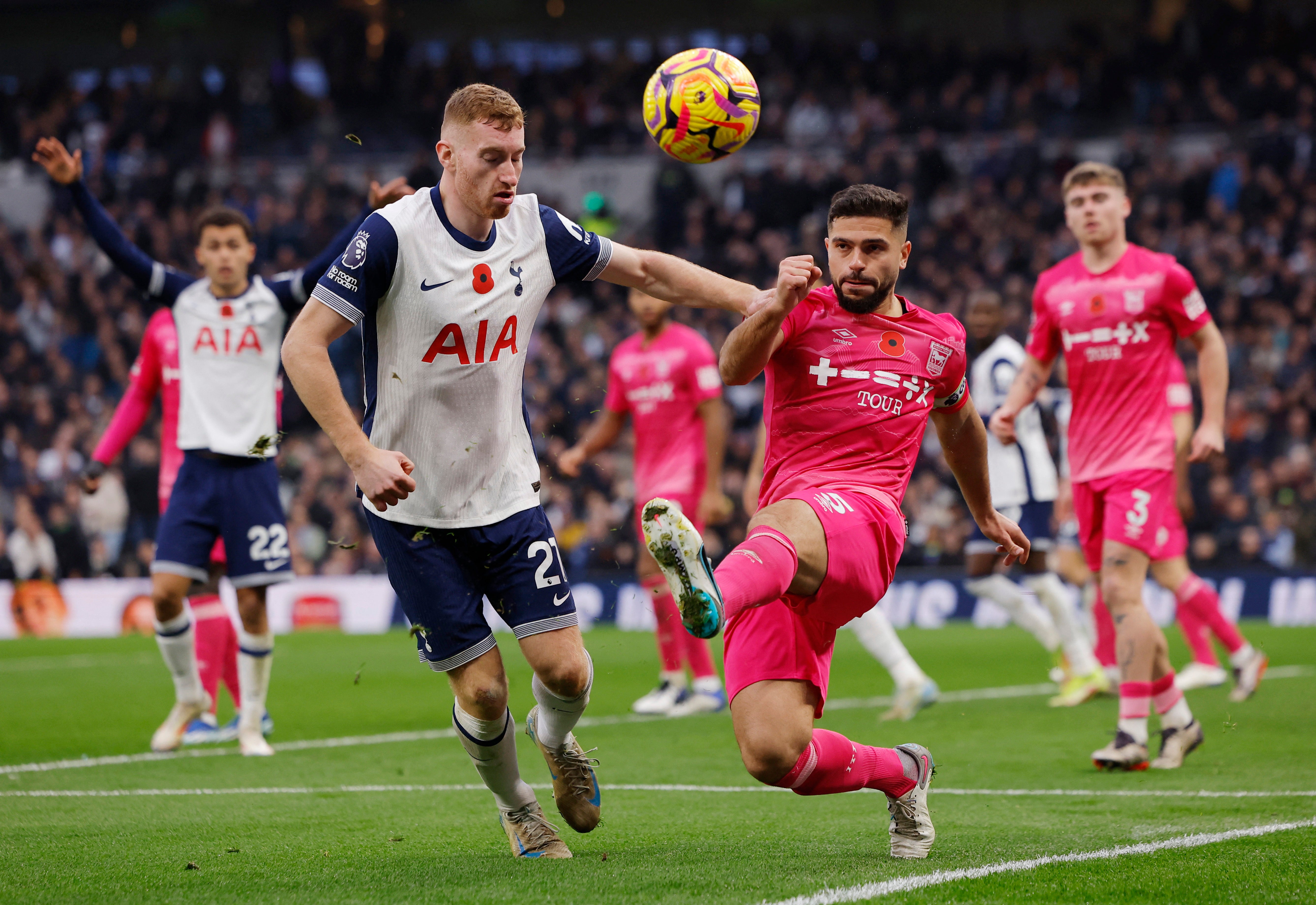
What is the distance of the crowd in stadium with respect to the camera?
1969 cm

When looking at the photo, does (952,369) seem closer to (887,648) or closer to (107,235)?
(887,648)

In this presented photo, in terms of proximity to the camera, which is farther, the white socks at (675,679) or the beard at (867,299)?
the white socks at (675,679)

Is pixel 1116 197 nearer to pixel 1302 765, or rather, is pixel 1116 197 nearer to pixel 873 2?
pixel 1302 765

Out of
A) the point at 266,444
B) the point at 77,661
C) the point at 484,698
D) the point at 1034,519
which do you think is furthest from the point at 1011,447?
the point at 77,661

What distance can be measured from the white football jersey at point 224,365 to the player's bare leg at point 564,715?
11.2 feet

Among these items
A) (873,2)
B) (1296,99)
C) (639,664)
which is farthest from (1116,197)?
(873,2)

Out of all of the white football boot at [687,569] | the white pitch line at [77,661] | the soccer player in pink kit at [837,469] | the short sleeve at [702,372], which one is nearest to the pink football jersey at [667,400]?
the short sleeve at [702,372]

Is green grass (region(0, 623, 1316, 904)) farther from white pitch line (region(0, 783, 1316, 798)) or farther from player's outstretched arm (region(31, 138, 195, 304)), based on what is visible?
player's outstretched arm (region(31, 138, 195, 304))

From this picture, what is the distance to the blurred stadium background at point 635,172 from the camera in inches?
787

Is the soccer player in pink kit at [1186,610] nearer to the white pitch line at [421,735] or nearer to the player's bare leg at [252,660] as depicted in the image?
the white pitch line at [421,735]

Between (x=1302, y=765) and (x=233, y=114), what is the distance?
2652cm

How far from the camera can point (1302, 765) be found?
675 cm

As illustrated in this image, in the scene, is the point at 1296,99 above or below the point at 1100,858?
above

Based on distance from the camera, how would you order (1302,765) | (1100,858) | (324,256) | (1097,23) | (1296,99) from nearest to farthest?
(1100,858) → (1302,765) → (324,256) → (1296,99) → (1097,23)
